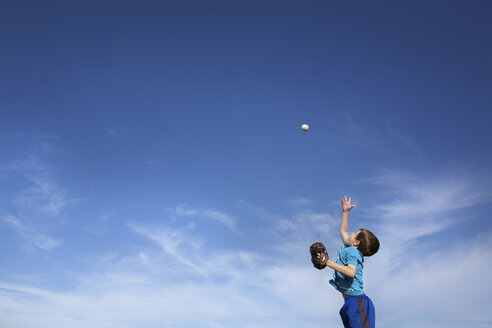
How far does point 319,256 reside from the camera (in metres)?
8.23

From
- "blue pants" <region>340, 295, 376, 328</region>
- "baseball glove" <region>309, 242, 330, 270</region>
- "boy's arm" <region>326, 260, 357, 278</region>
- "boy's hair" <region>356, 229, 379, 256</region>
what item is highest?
"boy's hair" <region>356, 229, 379, 256</region>

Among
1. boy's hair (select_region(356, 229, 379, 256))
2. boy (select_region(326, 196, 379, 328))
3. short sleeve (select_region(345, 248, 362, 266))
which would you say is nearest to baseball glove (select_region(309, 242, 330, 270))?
boy (select_region(326, 196, 379, 328))

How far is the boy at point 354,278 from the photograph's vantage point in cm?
819

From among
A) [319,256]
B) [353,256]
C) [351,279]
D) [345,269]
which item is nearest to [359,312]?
[351,279]

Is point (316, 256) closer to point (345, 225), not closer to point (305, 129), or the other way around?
point (345, 225)

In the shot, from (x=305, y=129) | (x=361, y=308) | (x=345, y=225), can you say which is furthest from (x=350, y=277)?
(x=305, y=129)

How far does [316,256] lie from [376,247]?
1.46 metres

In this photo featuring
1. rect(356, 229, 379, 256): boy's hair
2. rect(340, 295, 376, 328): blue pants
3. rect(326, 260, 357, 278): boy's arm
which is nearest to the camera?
rect(326, 260, 357, 278): boy's arm

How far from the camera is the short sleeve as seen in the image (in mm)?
8273

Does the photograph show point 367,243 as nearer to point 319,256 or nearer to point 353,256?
point 353,256

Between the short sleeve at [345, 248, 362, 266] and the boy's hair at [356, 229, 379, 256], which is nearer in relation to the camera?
the short sleeve at [345, 248, 362, 266]

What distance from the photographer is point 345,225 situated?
994cm

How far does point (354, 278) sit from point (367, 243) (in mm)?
790

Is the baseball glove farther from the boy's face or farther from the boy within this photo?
the boy's face
